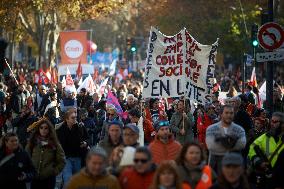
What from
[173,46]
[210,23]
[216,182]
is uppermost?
[210,23]

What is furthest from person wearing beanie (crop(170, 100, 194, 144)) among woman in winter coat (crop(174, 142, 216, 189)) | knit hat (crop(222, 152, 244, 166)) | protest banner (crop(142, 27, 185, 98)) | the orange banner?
the orange banner

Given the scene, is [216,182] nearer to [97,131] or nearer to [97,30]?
[97,131]

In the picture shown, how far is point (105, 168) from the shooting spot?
366 inches

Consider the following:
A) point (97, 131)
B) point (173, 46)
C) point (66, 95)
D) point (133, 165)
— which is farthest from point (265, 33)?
point (133, 165)

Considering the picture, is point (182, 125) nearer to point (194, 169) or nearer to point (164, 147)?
point (164, 147)

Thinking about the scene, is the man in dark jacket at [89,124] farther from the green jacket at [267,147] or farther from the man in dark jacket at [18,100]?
the man in dark jacket at [18,100]

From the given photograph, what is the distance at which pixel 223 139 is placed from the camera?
11469 mm

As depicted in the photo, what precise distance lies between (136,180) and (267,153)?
302 cm

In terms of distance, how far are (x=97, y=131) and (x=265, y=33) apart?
347cm

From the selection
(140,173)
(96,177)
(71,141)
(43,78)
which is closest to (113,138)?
(140,173)

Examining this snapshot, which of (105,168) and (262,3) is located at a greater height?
(262,3)

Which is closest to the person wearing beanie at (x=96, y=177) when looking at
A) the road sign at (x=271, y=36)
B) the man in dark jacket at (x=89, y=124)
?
the man in dark jacket at (x=89, y=124)

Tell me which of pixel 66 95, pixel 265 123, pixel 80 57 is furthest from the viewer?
pixel 80 57

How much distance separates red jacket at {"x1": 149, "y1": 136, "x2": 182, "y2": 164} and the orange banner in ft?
82.0
